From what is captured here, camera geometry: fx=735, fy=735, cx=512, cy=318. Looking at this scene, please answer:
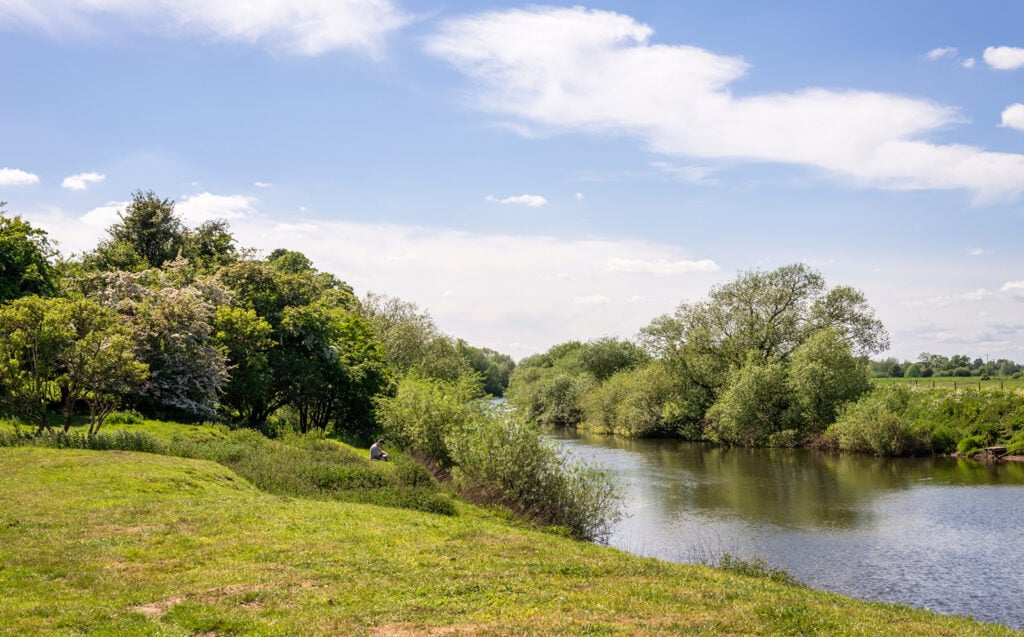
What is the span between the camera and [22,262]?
3491cm

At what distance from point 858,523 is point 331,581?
24976mm

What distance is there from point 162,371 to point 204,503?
16811mm

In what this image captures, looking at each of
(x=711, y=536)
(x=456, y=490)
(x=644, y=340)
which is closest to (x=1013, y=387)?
(x=644, y=340)

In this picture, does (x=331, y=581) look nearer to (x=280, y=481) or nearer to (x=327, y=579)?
(x=327, y=579)

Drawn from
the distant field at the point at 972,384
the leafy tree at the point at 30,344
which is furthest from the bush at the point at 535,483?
the distant field at the point at 972,384

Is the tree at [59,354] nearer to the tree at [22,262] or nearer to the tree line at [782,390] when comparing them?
the tree at [22,262]

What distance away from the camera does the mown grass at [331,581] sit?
404 inches

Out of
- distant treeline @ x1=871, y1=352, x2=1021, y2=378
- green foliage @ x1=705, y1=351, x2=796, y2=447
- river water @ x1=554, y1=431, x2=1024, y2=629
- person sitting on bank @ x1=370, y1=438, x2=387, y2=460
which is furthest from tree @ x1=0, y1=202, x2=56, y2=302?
distant treeline @ x1=871, y1=352, x2=1021, y2=378

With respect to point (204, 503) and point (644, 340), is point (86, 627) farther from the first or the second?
point (644, 340)

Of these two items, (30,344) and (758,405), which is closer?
(30,344)

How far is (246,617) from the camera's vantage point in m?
10.3

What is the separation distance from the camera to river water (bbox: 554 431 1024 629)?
71.2 feet

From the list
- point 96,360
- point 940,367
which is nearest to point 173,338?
point 96,360

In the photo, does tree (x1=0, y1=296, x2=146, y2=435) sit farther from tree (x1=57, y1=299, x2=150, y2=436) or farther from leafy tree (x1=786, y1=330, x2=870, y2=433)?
leafy tree (x1=786, y1=330, x2=870, y2=433)
